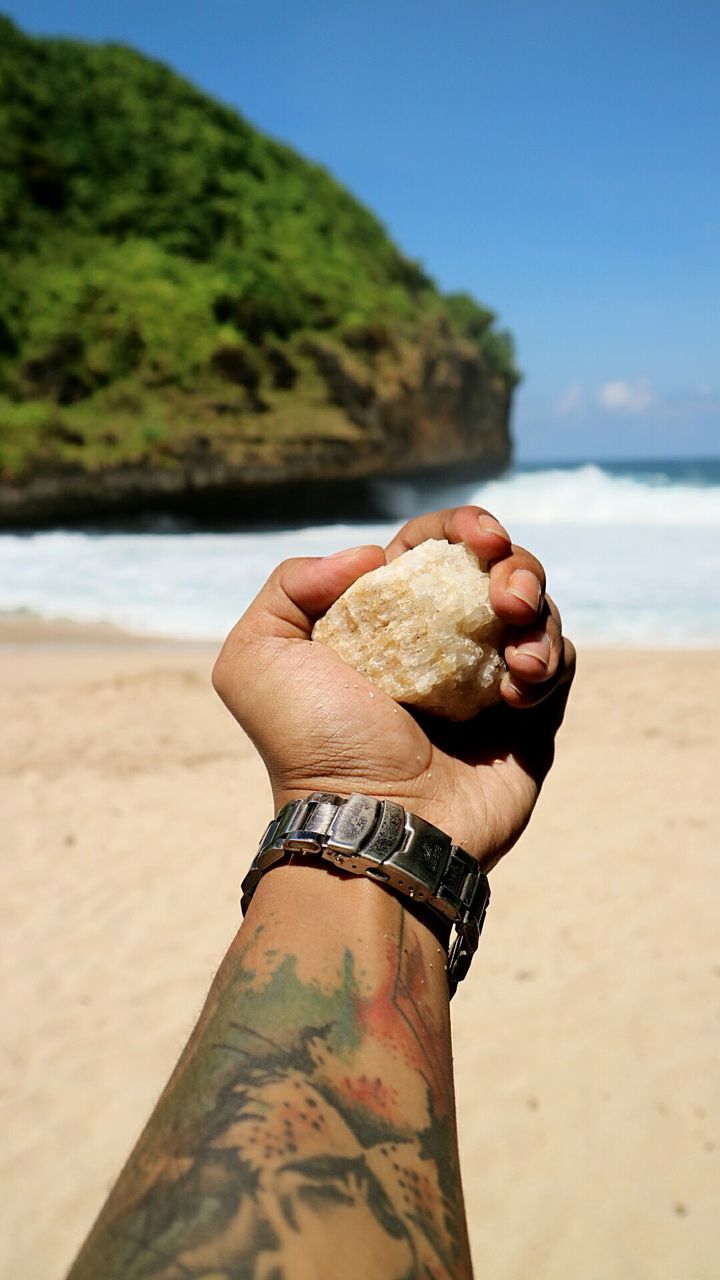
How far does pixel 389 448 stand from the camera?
22.1m

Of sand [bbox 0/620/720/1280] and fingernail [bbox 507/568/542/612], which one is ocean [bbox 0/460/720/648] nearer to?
sand [bbox 0/620/720/1280]

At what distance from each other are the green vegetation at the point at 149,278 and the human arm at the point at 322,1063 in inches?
703

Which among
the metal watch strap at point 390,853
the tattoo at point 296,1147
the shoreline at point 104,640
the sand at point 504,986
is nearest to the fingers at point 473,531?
the metal watch strap at point 390,853

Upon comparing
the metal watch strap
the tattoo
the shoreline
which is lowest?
the shoreline

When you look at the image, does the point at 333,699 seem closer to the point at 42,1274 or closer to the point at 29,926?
the point at 42,1274

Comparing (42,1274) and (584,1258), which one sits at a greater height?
(584,1258)

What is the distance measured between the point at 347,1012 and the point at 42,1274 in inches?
80.8

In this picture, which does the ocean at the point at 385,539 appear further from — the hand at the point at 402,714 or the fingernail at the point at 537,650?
the fingernail at the point at 537,650

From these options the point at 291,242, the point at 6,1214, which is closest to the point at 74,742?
the point at 6,1214

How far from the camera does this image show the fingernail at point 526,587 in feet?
5.66

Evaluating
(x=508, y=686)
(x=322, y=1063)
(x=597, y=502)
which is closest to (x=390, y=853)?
(x=322, y=1063)

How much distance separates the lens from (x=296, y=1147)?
96 centimetres

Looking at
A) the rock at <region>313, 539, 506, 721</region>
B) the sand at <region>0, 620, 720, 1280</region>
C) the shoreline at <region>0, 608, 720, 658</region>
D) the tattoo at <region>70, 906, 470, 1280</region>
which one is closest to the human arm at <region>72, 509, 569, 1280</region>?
the tattoo at <region>70, 906, 470, 1280</region>

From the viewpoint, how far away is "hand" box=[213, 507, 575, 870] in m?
1.64
